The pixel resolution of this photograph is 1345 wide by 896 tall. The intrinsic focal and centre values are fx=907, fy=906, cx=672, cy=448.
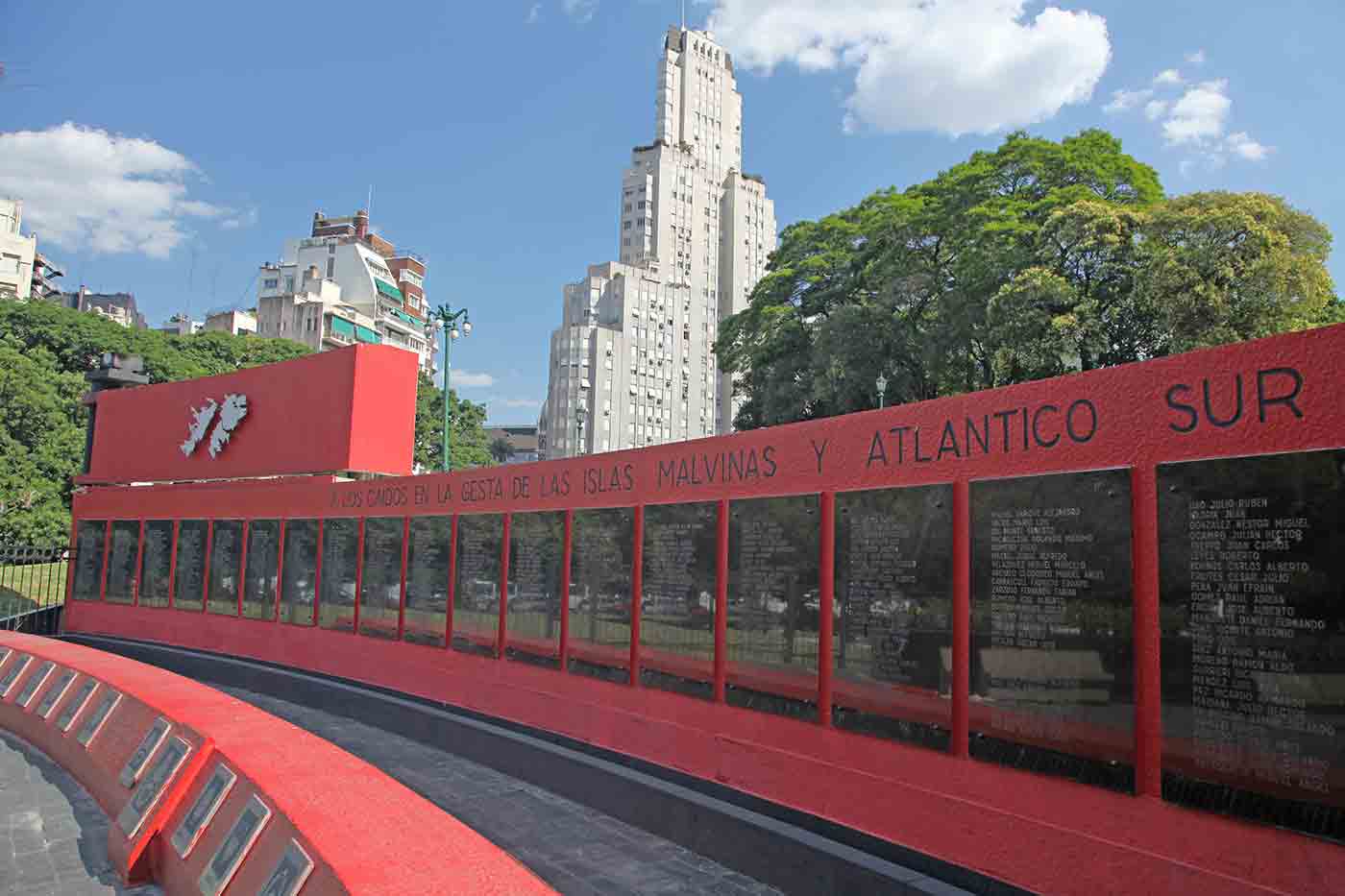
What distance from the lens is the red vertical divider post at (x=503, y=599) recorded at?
944 centimetres

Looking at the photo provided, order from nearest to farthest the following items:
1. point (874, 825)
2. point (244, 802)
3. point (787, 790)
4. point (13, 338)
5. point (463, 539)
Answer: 1. point (244, 802)
2. point (874, 825)
3. point (787, 790)
4. point (463, 539)
5. point (13, 338)

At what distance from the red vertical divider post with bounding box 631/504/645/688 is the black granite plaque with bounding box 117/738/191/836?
3534mm

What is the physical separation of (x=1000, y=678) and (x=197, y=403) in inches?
608

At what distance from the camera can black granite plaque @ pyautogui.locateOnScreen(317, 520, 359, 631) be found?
1206 centimetres

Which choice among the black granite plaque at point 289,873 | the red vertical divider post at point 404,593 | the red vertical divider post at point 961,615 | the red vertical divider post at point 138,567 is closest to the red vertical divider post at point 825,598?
the red vertical divider post at point 961,615

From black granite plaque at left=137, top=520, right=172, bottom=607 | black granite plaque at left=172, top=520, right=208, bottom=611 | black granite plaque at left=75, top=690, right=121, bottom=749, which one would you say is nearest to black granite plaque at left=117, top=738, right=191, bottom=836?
black granite plaque at left=75, top=690, right=121, bottom=749

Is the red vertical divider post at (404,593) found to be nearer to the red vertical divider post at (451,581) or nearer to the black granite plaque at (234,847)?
the red vertical divider post at (451,581)

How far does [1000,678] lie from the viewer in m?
4.71

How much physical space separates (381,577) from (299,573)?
2189 millimetres


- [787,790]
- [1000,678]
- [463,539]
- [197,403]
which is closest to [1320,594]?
[1000,678]

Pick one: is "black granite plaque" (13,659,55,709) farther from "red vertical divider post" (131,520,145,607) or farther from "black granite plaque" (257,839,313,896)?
"red vertical divider post" (131,520,145,607)

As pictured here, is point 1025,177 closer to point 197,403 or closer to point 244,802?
point 197,403

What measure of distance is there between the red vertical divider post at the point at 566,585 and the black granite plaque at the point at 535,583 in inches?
2.8

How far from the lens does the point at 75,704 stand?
754 cm
